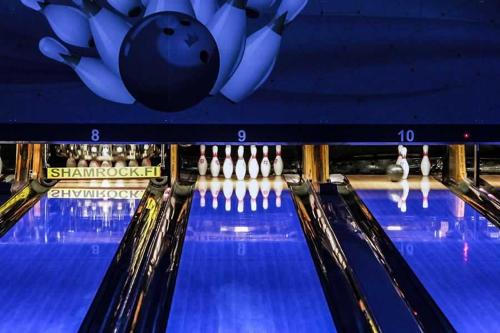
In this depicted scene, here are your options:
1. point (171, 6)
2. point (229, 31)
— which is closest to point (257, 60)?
point (229, 31)

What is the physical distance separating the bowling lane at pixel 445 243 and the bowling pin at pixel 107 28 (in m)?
1.72

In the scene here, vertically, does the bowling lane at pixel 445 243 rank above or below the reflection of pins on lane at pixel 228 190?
below

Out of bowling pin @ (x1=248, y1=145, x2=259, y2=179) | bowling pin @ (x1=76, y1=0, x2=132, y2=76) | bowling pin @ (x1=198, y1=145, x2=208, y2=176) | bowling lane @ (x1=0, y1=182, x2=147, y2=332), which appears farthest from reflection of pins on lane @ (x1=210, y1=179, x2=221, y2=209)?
bowling pin @ (x1=76, y1=0, x2=132, y2=76)

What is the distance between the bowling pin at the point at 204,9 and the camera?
125 inches

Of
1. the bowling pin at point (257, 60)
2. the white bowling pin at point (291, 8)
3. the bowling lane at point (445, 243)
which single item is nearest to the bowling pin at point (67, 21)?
the bowling pin at point (257, 60)

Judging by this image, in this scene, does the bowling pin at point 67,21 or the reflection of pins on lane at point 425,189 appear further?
the reflection of pins on lane at point 425,189

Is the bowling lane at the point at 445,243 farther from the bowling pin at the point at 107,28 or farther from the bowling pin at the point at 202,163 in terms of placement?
the bowling pin at the point at 107,28

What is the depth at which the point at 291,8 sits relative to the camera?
11.2 feet

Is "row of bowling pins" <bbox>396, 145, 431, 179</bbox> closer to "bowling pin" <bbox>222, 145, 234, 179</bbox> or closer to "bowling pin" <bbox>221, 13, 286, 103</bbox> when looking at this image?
"bowling pin" <bbox>222, 145, 234, 179</bbox>

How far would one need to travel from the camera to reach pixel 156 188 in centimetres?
443

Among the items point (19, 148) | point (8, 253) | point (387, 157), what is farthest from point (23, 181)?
point (387, 157)

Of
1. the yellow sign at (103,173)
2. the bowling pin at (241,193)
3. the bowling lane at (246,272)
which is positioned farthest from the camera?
the yellow sign at (103,173)

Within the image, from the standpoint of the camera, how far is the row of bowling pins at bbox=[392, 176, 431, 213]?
4.23 metres

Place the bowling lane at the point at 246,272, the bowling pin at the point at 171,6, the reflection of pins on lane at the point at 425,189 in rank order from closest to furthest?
the bowling lane at the point at 246,272 < the bowling pin at the point at 171,6 < the reflection of pins on lane at the point at 425,189
